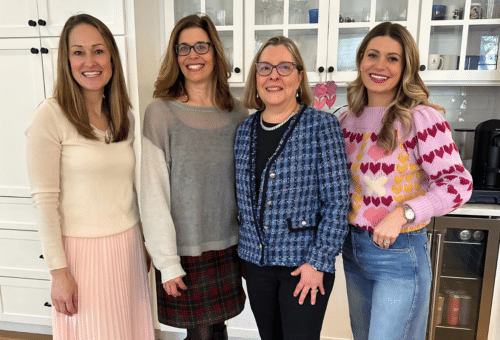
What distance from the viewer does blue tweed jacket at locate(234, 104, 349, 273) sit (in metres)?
1.05

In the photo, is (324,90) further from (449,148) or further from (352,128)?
(449,148)

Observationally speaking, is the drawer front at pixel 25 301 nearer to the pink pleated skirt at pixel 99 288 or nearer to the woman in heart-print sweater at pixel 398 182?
the pink pleated skirt at pixel 99 288

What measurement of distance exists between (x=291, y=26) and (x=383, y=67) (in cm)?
112

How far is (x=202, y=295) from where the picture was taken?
3.97 feet

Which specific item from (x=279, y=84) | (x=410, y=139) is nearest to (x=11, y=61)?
(x=279, y=84)

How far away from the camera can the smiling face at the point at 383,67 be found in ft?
3.59

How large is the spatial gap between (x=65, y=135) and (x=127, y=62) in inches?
35.5

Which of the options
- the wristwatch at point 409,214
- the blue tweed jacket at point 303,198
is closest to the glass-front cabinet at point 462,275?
the wristwatch at point 409,214

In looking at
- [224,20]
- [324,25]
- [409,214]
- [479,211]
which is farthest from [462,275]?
[224,20]

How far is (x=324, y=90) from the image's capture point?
1951 mm

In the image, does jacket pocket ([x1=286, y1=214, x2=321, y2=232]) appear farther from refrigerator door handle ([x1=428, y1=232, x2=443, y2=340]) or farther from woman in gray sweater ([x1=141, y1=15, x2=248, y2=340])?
refrigerator door handle ([x1=428, y1=232, x2=443, y2=340])

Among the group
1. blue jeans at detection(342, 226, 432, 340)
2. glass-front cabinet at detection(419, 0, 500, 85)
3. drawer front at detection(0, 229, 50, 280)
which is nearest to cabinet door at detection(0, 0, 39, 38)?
drawer front at detection(0, 229, 50, 280)

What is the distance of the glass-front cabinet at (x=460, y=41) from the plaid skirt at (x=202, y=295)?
63.0 inches

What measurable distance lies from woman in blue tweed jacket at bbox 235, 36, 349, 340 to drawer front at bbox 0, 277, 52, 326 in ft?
5.29
